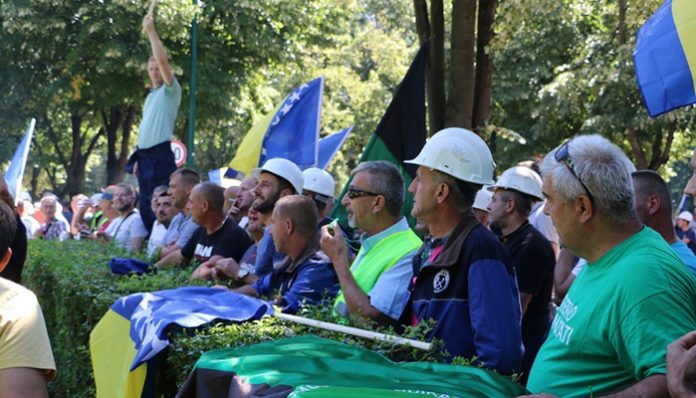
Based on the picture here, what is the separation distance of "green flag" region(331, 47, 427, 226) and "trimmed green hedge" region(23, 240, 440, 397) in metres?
2.67

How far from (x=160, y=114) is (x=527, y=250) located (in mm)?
6308

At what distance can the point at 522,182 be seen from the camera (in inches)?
289

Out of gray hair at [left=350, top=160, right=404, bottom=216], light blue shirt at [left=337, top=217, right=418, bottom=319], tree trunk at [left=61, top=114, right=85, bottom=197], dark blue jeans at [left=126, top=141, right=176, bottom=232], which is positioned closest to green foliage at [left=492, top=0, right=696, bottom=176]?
dark blue jeans at [left=126, top=141, right=176, bottom=232]

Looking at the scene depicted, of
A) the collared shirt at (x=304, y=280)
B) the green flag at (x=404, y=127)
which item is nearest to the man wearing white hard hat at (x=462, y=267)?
the collared shirt at (x=304, y=280)

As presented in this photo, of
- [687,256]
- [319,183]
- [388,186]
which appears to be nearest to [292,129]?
[319,183]

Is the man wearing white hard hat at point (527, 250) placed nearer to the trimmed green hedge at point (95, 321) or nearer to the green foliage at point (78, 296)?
the trimmed green hedge at point (95, 321)

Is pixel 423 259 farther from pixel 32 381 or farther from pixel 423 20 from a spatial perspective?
pixel 423 20

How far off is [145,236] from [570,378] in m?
9.89

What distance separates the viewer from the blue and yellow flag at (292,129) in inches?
486

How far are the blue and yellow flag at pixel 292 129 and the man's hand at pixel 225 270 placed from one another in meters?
4.71

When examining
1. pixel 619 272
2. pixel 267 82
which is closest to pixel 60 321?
pixel 619 272

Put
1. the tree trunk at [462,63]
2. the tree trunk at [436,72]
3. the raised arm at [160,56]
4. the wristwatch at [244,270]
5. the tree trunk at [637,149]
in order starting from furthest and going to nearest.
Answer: the tree trunk at [637,149] < the raised arm at [160,56] < the tree trunk at [436,72] < the tree trunk at [462,63] < the wristwatch at [244,270]

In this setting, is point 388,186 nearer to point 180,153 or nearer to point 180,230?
point 180,230

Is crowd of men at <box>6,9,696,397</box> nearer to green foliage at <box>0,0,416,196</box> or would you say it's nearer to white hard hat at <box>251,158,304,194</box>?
white hard hat at <box>251,158,304,194</box>
